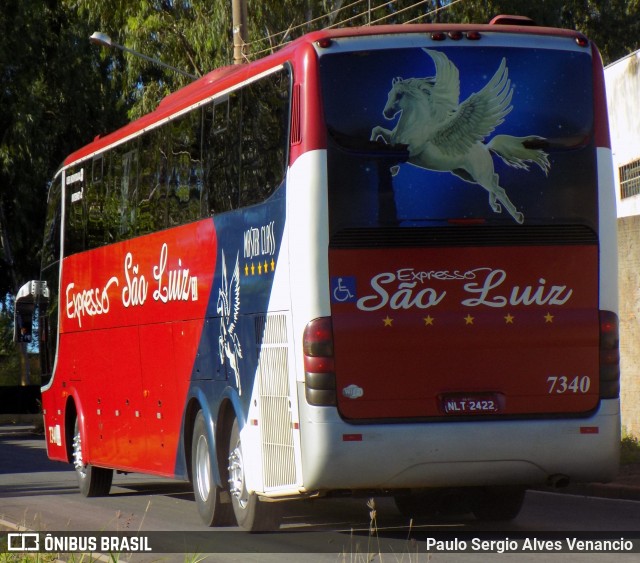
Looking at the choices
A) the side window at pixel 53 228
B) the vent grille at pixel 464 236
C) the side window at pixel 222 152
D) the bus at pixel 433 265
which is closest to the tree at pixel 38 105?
the side window at pixel 53 228

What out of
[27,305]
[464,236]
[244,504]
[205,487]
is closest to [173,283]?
[205,487]

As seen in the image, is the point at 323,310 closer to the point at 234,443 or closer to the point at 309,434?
the point at 309,434

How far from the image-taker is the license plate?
36.2ft

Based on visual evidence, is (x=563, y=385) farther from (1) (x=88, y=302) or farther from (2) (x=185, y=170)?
(1) (x=88, y=302)

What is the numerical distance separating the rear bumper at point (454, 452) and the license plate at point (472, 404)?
0.10 metres

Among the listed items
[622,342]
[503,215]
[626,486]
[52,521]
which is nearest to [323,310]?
[503,215]

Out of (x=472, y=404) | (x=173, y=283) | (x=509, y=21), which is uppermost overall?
(x=509, y=21)

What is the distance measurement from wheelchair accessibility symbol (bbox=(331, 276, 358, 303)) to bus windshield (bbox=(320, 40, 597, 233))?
0.40 m

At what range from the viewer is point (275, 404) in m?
11.6

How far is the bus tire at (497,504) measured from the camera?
13.1 metres

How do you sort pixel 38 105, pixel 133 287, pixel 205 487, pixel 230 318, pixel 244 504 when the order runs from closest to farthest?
pixel 244 504 → pixel 230 318 → pixel 205 487 → pixel 133 287 → pixel 38 105

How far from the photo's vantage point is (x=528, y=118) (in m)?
11.4

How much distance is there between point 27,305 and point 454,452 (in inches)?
→ 397

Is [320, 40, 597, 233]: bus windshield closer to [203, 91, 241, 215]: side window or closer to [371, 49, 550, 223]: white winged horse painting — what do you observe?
[371, 49, 550, 223]: white winged horse painting
